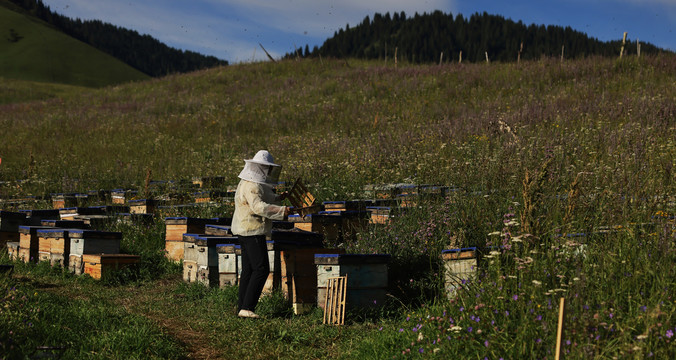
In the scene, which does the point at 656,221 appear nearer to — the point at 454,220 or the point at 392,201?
the point at 454,220

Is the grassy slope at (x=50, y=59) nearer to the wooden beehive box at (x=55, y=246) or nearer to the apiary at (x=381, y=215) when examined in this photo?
the wooden beehive box at (x=55, y=246)

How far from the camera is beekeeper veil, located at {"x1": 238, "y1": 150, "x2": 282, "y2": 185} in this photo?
657 cm

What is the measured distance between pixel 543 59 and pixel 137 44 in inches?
7643

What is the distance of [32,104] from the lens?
34.8 metres

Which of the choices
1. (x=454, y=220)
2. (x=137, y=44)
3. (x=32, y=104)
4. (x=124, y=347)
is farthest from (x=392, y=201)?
(x=137, y=44)

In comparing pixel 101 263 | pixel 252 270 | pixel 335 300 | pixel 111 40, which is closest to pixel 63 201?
pixel 101 263

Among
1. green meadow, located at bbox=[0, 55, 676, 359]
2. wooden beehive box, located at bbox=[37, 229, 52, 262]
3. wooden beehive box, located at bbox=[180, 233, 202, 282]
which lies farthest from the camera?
wooden beehive box, located at bbox=[37, 229, 52, 262]

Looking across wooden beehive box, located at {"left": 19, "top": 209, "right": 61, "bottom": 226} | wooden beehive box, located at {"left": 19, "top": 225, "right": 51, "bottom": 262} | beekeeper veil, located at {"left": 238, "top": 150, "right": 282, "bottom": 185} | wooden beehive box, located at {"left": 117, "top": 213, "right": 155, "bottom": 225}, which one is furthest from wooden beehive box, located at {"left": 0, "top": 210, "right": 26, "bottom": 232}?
beekeeper veil, located at {"left": 238, "top": 150, "right": 282, "bottom": 185}

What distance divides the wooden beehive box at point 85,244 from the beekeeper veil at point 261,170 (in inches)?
134

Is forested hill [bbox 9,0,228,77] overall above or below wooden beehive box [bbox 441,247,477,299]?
above

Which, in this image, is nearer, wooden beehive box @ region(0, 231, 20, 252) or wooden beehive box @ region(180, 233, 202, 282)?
wooden beehive box @ region(180, 233, 202, 282)

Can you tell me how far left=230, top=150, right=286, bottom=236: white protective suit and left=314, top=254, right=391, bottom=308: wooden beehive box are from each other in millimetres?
805

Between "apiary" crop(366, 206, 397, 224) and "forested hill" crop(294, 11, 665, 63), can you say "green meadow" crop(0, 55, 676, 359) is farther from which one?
"forested hill" crop(294, 11, 665, 63)

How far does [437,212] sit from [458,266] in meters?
2.11
